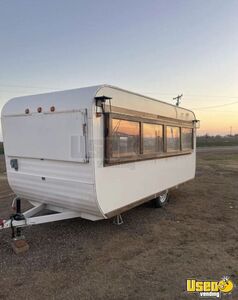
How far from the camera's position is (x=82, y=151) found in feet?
12.3

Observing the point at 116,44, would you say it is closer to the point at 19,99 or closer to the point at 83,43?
the point at 83,43

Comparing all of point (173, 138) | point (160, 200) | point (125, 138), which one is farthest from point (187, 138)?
point (125, 138)

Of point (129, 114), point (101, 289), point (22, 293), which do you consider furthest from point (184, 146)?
point (22, 293)

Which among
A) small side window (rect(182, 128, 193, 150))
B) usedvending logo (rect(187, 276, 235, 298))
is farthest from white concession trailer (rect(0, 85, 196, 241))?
small side window (rect(182, 128, 193, 150))

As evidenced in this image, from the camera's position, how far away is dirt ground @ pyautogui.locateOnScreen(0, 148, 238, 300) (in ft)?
10.1

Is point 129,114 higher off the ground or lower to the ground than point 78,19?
lower

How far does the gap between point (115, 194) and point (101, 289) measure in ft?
4.97

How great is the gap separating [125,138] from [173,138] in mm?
2454

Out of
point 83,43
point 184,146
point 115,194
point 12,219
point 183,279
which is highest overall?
point 83,43

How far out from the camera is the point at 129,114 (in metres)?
4.48

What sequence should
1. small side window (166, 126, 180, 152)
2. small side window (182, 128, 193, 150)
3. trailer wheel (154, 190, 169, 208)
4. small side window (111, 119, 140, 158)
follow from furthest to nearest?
1. small side window (182, 128, 193, 150)
2. trailer wheel (154, 190, 169, 208)
3. small side window (166, 126, 180, 152)
4. small side window (111, 119, 140, 158)

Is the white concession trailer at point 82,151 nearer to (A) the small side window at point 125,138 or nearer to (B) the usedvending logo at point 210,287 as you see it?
(A) the small side window at point 125,138

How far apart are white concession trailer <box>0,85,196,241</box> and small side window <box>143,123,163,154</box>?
20 mm

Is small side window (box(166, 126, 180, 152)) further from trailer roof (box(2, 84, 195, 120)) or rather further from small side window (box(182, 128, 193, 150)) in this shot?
trailer roof (box(2, 84, 195, 120))
